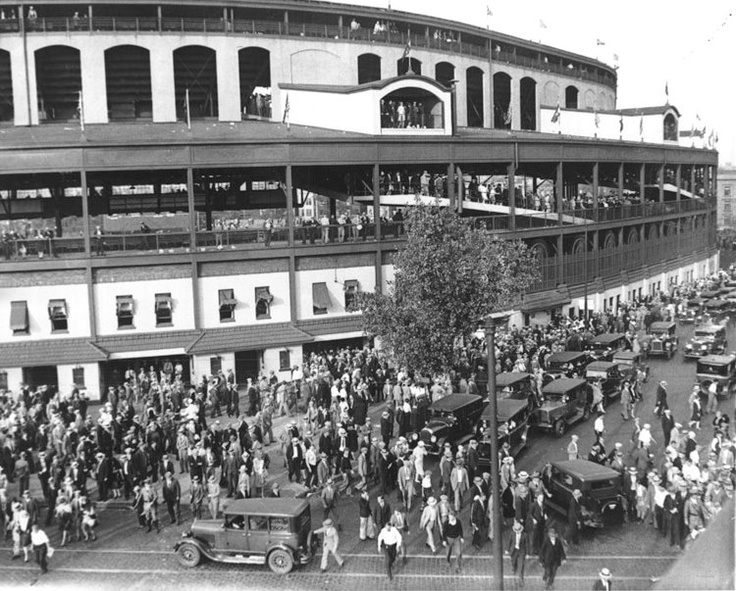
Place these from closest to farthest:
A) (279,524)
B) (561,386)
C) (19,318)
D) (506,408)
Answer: (279,524) < (506,408) < (561,386) < (19,318)

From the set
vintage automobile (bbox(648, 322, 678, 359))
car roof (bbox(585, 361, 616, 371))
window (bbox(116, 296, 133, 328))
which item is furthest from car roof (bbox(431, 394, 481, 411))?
vintage automobile (bbox(648, 322, 678, 359))

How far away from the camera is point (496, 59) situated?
62250 mm

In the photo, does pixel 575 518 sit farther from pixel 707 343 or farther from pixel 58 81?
pixel 58 81

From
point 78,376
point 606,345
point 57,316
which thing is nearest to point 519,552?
point 606,345

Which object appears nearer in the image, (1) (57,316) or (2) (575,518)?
(2) (575,518)

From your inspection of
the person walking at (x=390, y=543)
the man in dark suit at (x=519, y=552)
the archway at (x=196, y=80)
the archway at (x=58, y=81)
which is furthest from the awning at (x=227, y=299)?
the man in dark suit at (x=519, y=552)

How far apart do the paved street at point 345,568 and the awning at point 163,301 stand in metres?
14.8

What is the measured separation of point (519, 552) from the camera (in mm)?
17109

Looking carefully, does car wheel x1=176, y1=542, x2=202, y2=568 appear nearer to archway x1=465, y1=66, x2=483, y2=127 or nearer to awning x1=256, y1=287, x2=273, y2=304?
awning x1=256, y1=287, x2=273, y2=304

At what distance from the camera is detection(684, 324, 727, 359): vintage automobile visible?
3706cm

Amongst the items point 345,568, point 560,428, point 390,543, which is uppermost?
point 390,543

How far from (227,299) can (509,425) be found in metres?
16.2

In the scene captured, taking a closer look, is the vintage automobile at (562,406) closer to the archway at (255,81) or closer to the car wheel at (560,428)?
the car wheel at (560,428)

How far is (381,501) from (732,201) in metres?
90.0
